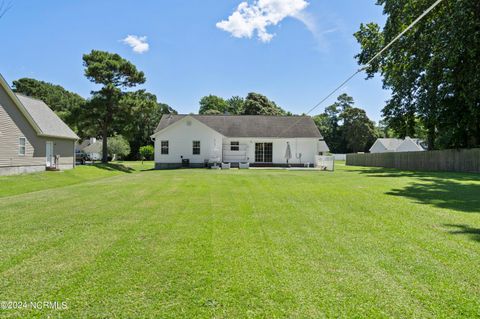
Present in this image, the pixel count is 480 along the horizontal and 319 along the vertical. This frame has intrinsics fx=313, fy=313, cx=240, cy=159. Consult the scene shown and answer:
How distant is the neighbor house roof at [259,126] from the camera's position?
29.9 metres

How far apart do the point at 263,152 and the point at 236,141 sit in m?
2.78

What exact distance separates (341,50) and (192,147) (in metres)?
15.2

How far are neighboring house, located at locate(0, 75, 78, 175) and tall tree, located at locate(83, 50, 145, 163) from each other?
399cm

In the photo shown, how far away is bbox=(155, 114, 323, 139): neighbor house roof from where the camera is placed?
98.1 ft

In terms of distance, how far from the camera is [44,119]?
2269 cm

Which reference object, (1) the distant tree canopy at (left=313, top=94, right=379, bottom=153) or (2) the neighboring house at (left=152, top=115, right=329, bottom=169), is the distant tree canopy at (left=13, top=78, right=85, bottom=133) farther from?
(1) the distant tree canopy at (left=313, top=94, right=379, bottom=153)

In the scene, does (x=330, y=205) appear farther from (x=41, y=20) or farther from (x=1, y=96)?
(x=1, y=96)

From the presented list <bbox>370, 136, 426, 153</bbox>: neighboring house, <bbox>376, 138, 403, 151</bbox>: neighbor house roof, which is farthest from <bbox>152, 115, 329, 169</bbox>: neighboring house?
<bbox>376, 138, 403, 151</bbox>: neighbor house roof

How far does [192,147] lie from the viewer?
2795 centimetres

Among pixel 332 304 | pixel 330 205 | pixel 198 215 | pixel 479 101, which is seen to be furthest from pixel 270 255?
pixel 479 101

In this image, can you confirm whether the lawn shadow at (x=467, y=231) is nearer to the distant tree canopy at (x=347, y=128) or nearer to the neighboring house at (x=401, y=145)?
the neighboring house at (x=401, y=145)

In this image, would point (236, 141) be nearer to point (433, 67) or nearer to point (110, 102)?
point (110, 102)

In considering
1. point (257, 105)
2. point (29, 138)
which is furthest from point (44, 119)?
point (257, 105)

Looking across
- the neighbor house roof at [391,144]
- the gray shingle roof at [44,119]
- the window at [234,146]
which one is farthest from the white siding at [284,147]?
the neighbor house roof at [391,144]
